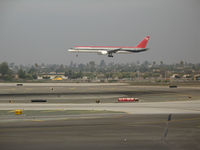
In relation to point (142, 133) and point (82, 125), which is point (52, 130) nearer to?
point (82, 125)

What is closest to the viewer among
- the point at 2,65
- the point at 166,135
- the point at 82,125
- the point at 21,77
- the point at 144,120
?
the point at 166,135

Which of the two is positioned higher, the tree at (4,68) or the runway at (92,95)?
the tree at (4,68)

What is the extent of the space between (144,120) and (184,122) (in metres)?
4.29

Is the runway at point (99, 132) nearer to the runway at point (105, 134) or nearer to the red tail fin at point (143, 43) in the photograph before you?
the runway at point (105, 134)

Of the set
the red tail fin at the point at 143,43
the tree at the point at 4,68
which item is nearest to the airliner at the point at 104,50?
the red tail fin at the point at 143,43

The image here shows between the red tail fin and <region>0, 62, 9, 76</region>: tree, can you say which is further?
<region>0, 62, 9, 76</region>: tree

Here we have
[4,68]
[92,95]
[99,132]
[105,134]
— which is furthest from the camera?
[4,68]

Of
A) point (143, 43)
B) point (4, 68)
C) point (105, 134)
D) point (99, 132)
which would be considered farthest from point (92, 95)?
point (4, 68)

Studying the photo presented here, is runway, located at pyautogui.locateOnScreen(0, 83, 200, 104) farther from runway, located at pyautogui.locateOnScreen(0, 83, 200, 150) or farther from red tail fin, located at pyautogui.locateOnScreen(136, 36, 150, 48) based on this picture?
red tail fin, located at pyautogui.locateOnScreen(136, 36, 150, 48)

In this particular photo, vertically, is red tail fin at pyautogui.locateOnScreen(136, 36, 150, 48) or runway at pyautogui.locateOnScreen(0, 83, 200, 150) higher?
red tail fin at pyautogui.locateOnScreen(136, 36, 150, 48)

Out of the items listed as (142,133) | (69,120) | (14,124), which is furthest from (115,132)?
(14,124)

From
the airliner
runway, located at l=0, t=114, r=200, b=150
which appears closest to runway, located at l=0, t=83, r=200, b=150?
runway, located at l=0, t=114, r=200, b=150

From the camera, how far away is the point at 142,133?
1062 inches

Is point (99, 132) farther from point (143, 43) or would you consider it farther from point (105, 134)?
point (143, 43)
